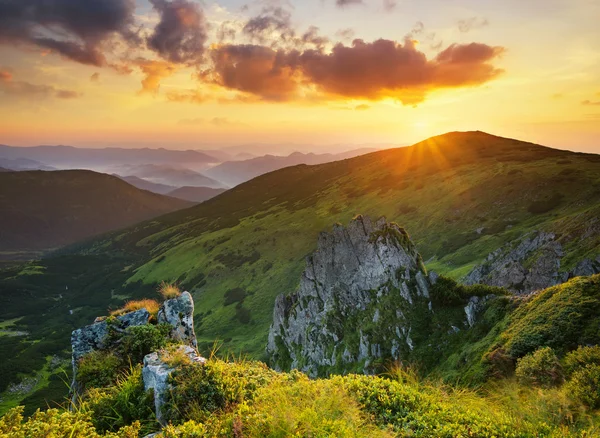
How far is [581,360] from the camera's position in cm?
1375

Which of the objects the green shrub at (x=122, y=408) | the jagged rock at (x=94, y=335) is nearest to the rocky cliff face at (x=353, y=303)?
the jagged rock at (x=94, y=335)

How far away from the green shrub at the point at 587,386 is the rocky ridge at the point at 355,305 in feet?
55.2

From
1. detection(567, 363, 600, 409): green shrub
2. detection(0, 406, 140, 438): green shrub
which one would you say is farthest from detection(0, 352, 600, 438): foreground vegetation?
detection(567, 363, 600, 409): green shrub

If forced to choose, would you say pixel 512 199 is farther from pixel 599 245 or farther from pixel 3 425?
pixel 3 425

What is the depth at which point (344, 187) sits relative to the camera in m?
199

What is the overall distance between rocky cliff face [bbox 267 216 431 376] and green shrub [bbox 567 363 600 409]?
21017 mm

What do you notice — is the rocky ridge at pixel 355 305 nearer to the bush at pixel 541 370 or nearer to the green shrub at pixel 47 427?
the bush at pixel 541 370

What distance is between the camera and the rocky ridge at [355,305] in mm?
35125

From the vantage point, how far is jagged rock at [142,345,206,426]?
9.20 meters

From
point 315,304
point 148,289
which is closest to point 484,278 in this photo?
point 315,304

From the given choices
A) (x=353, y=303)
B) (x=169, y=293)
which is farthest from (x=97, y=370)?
(x=353, y=303)

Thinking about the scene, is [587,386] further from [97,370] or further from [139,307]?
[139,307]

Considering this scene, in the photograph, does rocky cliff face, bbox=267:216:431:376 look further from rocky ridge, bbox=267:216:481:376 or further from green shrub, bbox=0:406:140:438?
green shrub, bbox=0:406:140:438

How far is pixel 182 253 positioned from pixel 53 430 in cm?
19523
